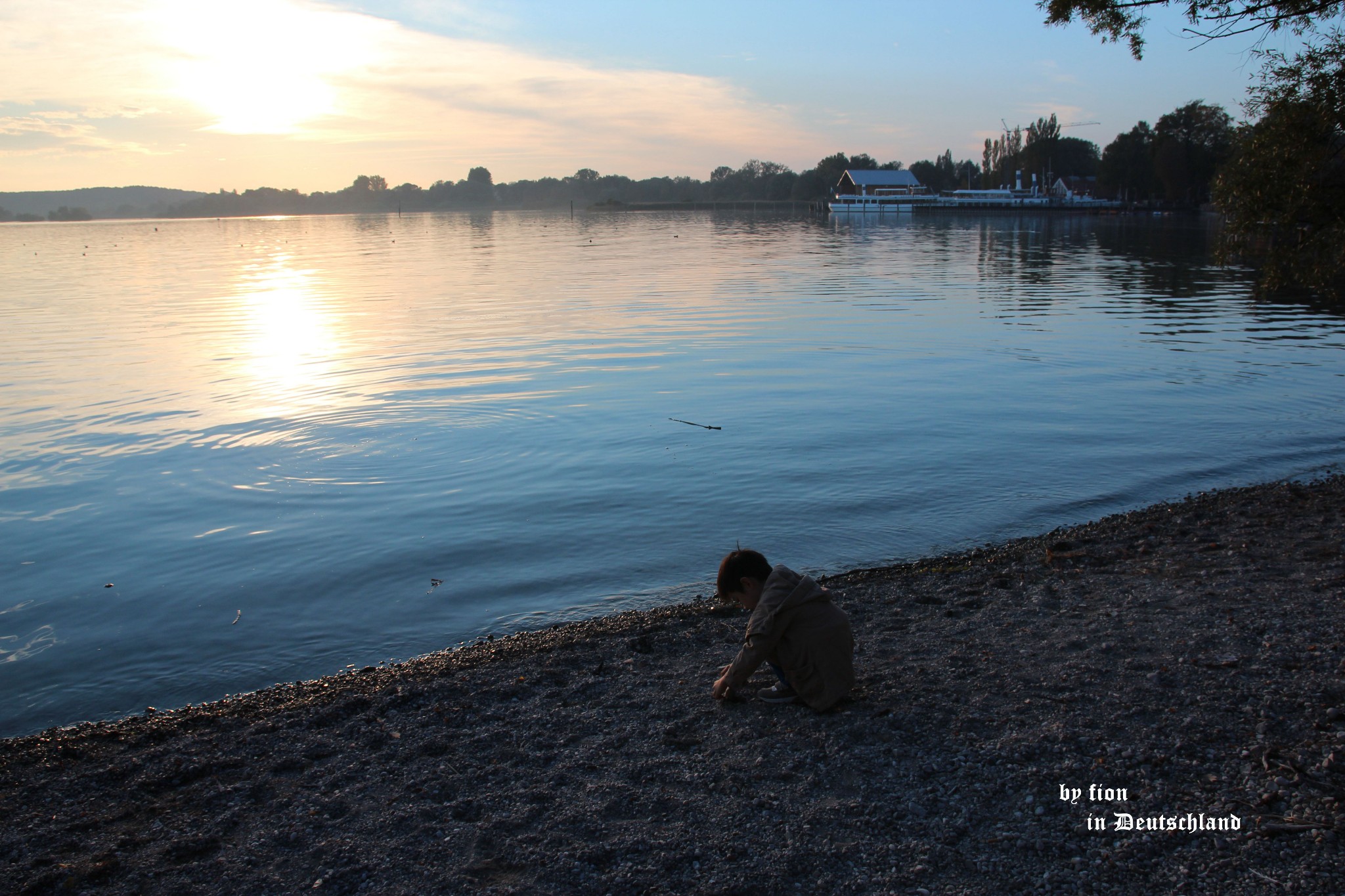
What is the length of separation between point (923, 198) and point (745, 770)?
167m

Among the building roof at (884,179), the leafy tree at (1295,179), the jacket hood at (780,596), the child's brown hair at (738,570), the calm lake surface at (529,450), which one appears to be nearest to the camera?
the jacket hood at (780,596)

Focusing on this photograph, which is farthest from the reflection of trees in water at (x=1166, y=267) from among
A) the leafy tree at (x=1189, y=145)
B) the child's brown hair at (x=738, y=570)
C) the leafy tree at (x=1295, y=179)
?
the leafy tree at (x=1189, y=145)

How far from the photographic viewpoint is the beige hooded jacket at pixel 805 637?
17.6 ft

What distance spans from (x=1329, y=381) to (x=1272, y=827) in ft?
56.8

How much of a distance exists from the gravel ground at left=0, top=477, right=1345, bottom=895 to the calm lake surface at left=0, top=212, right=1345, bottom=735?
1.54 metres

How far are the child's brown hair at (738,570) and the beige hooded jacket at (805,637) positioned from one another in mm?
102

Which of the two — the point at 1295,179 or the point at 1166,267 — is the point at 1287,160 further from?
the point at 1166,267

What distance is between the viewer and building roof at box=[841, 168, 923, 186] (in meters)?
168

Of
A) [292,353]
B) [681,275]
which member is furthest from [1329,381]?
[681,275]

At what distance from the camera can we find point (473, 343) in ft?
76.5

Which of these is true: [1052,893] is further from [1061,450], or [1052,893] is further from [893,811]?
[1061,450]

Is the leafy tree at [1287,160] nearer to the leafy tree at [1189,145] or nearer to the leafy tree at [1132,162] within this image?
the leafy tree at [1189,145]

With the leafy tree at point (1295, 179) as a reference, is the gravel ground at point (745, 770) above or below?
below

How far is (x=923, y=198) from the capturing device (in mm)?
158875
